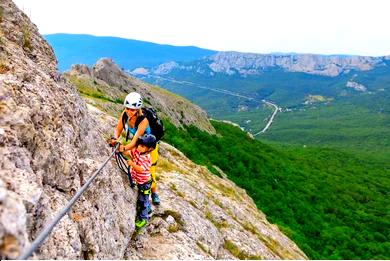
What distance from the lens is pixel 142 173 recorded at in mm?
14766

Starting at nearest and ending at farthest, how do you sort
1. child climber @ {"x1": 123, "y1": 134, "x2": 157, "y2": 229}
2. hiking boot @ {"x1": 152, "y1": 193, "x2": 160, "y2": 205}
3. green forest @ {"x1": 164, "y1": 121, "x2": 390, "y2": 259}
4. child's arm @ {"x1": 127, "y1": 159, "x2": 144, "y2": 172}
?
child climber @ {"x1": 123, "y1": 134, "x2": 157, "y2": 229}, child's arm @ {"x1": 127, "y1": 159, "x2": 144, "y2": 172}, hiking boot @ {"x1": 152, "y1": 193, "x2": 160, "y2": 205}, green forest @ {"x1": 164, "y1": 121, "x2": 390, "y2": 259}

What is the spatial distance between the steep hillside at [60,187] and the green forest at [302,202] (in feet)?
97.0

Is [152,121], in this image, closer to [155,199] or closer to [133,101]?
[133,101]

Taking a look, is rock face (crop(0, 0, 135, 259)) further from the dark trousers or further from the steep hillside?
the dark trousers

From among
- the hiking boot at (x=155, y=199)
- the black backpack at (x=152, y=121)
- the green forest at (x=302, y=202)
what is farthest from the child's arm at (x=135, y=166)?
the green forest at (x=302, y=202)

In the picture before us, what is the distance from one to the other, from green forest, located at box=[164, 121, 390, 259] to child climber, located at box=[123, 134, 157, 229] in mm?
31707

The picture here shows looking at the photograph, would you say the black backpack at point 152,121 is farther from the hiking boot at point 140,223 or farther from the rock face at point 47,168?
the hiking boot at point 140,223

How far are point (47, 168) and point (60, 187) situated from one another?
0.71 m

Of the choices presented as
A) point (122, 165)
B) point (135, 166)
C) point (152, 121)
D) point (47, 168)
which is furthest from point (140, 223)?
point (47, 168)

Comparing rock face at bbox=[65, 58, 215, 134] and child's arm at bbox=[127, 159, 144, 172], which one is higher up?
child's arm at bbox=[127, 159, 144, 172]

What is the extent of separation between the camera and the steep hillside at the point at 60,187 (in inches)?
294

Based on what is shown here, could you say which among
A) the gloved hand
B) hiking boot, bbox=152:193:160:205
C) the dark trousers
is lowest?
hiking boot, bbox=152:193:160:205

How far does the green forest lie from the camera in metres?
58.7

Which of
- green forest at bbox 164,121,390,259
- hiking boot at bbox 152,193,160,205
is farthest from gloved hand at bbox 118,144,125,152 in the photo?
green forest at bbox 164,121,390,259
